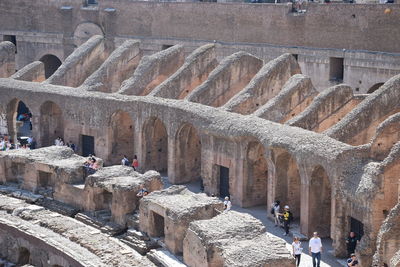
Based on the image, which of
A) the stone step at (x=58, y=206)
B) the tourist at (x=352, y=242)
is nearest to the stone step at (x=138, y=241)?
the stone step at (x=58, y=206)

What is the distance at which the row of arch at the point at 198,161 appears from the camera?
930 inches

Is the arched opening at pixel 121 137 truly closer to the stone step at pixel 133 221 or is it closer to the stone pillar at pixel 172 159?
the stone pillar at pixel 172 159

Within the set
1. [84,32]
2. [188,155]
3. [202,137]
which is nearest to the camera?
[202,137]

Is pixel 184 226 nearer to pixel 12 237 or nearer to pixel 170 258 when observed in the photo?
pixel 170 258

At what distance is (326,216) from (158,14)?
17.6 m

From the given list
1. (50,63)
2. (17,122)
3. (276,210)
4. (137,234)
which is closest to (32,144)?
(17,122)

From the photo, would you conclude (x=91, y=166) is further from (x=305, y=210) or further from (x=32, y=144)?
(x=305, y=210)

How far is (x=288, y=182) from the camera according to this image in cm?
2533

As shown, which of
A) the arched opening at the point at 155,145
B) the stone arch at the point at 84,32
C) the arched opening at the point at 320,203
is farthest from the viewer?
the stone arch at the point at 84,32

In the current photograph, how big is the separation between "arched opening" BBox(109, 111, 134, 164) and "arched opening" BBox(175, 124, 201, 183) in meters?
3.56

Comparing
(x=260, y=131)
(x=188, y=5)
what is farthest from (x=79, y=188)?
(x=188, y=5)

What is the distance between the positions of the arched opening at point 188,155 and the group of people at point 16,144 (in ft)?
25.3

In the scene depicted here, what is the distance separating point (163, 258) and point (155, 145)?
31.4 ft

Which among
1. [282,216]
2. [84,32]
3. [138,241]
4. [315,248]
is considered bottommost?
[138,241]
